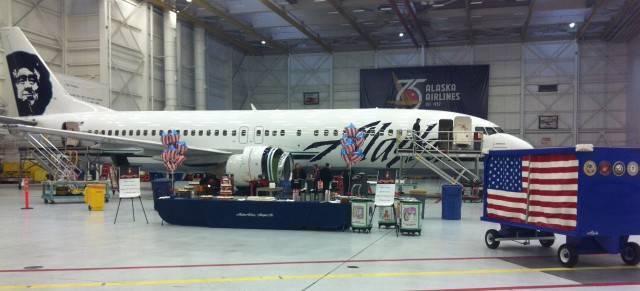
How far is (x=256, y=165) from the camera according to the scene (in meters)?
16.5

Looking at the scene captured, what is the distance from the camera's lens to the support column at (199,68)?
34156 mm

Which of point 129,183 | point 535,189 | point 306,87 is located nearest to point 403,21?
point 306,87

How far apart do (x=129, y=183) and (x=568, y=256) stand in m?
10.7

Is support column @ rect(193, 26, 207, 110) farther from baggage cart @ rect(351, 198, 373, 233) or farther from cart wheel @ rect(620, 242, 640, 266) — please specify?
cart wheel @ rect(620, 242, 640, 266)

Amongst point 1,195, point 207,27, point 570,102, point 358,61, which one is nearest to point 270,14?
point 207,27

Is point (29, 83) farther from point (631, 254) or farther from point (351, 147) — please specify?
point (631, 254)

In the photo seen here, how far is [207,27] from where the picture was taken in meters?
34.3

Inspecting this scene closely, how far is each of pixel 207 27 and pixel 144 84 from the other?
689cm

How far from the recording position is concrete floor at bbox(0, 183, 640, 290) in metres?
6.30

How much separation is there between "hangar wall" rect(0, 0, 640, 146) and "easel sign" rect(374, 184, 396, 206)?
22920 millimetres

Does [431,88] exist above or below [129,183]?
above

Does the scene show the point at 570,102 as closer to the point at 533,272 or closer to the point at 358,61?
the point at 358,61

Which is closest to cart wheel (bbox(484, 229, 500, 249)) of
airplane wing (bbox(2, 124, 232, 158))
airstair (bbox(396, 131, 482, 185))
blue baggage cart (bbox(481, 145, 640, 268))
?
blue baggage cart (bbox(481, 145, 640, 268))

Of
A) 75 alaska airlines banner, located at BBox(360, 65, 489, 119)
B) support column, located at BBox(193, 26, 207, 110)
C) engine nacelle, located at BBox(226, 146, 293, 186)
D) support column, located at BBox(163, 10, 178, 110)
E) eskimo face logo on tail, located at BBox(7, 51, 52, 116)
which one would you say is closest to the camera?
engine nacelle, located at BBox(226, 146, 293, 186)
